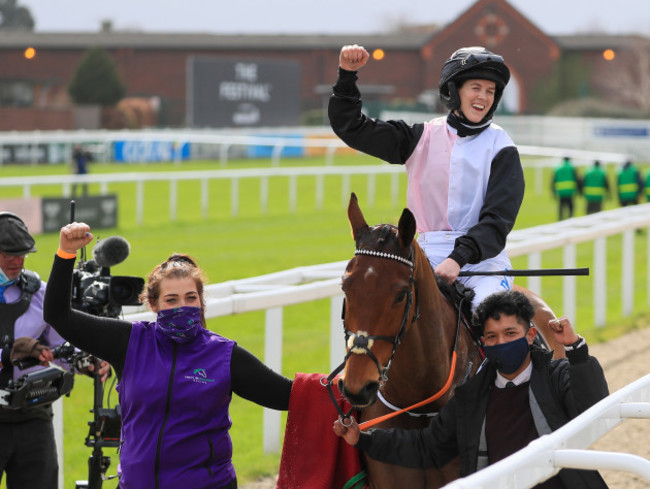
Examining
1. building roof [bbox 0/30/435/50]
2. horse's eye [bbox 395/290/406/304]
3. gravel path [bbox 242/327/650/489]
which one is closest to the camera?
horse's eye [bbox 395/290/406/304]

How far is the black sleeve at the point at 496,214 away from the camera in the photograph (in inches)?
159

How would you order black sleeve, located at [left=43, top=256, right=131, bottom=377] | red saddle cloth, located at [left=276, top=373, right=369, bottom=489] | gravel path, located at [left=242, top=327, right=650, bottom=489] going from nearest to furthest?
1. black sleeve, located at [left=43, top=256, right=131, bottom=377]
2. red saddle cloth, located at [left=276, top=373, right=369, bottom=489]
3. gravel path, located at [left=242, top=327, right=650, bottom=489]

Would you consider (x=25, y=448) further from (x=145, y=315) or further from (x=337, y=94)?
(x=337, y=94)

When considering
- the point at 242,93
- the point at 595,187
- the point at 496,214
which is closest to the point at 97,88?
the point at 242,93

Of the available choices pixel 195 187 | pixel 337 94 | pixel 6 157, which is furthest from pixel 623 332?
pixel 6 157

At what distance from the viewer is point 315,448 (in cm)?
386

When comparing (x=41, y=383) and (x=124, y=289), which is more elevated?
(x=124, y=289)

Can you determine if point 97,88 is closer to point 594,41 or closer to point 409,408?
point 594,41

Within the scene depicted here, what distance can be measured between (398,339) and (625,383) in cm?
494

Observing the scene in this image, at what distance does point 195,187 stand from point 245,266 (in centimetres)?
1260

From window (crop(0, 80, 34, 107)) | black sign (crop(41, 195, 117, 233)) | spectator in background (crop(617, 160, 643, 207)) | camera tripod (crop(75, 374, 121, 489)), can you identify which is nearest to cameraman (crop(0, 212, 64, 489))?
camera tripod (crop(75, 374, 121, 489))

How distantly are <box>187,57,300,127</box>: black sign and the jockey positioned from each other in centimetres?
3595

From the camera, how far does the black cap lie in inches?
177

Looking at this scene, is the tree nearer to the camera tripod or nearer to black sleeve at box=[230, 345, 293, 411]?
the camera tripod
